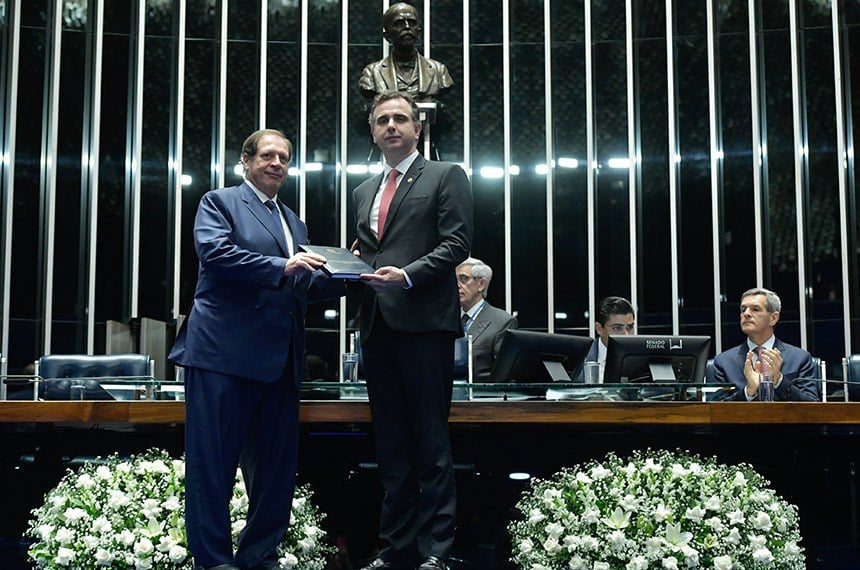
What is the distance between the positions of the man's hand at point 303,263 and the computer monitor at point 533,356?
3.54 feet

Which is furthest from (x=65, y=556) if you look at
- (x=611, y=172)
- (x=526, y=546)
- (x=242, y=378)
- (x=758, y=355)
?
(x=611, y=172)

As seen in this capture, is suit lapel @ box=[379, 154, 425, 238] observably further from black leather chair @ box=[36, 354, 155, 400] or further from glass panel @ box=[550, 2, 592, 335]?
glass panel @ box=[550, 2, 592, 335]

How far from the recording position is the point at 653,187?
891 cm

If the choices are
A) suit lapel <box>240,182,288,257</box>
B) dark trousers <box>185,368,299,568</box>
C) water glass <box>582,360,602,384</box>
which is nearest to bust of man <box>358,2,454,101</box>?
water glass <box>582,360,602,384</box>

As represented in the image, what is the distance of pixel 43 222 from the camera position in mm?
8742

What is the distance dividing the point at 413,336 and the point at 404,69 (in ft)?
15.5

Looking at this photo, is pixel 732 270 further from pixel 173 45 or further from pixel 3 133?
pixel 3 133

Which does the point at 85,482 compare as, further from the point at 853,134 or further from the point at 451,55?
the point at 853,134

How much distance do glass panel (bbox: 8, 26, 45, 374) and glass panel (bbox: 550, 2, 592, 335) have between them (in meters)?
3.95

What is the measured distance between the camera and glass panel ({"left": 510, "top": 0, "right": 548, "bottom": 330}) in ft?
29.5

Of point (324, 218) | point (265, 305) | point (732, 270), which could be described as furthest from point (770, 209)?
point (265, 305)

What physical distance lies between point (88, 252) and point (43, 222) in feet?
1.31

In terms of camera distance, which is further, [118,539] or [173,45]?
[173,45]

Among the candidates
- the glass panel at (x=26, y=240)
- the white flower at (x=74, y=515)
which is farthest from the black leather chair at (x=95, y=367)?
the glass panel at (x=26, y=240)
